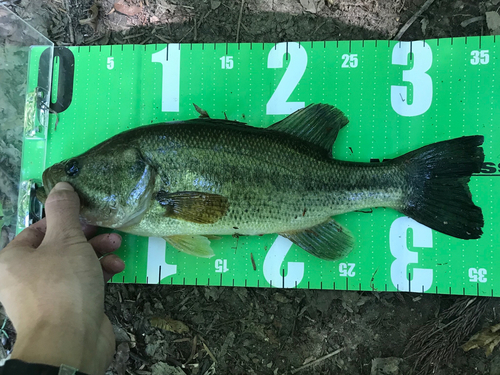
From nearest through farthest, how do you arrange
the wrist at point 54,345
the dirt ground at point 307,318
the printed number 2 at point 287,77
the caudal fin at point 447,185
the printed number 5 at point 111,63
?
1. the wrist at point 54,345
2. the caudal fin at point 447,185
3. the dirt ground at point 307,318
4. the printed number 2 at point 287,77
5. the printed number 5 at point 111,63

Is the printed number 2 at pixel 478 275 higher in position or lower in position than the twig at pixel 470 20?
lower

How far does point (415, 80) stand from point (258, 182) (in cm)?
168

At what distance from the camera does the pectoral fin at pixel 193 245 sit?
260 centimetres

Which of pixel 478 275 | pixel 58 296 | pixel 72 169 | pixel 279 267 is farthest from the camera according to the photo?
pixel 279 267

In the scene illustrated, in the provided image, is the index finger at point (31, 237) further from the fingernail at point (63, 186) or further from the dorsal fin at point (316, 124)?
the dorsal fin at point (316, 124)

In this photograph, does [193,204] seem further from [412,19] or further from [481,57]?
[481,57]

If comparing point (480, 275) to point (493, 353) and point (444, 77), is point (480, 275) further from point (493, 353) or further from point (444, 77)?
point (444, 77)

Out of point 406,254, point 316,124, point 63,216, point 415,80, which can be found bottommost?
point 406,254

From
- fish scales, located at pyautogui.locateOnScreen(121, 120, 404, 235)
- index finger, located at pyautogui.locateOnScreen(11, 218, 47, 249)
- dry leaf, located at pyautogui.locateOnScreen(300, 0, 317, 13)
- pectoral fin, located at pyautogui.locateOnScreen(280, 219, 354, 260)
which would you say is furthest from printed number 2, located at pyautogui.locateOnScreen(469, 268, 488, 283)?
index finger, located at pyautogui.locateOnScreen(11, 218, 47, 249)

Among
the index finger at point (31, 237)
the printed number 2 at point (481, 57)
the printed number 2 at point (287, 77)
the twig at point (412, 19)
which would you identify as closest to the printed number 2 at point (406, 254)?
the printed number 2 at point (287, 77)

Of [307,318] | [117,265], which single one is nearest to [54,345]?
[117,265]

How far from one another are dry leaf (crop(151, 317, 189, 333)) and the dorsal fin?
5.87ft

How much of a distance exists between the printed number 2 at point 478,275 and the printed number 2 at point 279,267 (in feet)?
4.47

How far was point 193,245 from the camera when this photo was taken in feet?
8.59
